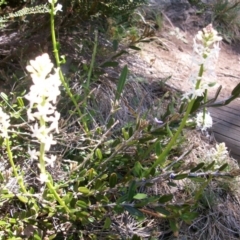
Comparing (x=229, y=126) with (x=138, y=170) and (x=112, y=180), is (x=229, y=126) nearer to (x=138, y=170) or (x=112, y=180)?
(x=138, y=170)

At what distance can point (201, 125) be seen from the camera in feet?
7.38

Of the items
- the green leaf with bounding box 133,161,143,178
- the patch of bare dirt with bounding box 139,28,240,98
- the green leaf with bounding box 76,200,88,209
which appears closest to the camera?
the green leaf with bounding box 76,200,88,209

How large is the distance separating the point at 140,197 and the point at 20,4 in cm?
169

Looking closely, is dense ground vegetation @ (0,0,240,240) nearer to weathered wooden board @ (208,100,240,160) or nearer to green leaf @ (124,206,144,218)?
green leaf @ (124,206,144,218)

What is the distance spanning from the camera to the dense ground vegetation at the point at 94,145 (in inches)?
71.2

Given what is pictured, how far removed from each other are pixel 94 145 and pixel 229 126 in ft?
4.29

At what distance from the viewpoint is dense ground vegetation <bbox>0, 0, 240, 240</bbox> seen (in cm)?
181

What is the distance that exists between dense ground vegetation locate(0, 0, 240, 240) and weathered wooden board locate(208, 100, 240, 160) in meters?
0.15

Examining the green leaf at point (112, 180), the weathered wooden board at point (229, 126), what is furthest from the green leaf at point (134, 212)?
the weathered wooden board at point (229, 126)

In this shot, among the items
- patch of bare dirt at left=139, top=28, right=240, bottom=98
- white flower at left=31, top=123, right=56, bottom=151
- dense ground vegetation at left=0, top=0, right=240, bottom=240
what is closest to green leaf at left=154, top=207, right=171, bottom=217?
dense ground vegetation at left=0, top=0, right=240, bottom=240

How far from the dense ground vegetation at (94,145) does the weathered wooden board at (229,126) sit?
15cm

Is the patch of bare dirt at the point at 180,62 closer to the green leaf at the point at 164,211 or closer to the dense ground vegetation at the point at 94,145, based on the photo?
the dense ground vegetation at the point at 94,145

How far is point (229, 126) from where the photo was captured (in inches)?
125

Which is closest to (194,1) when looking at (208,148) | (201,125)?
(208,148)
